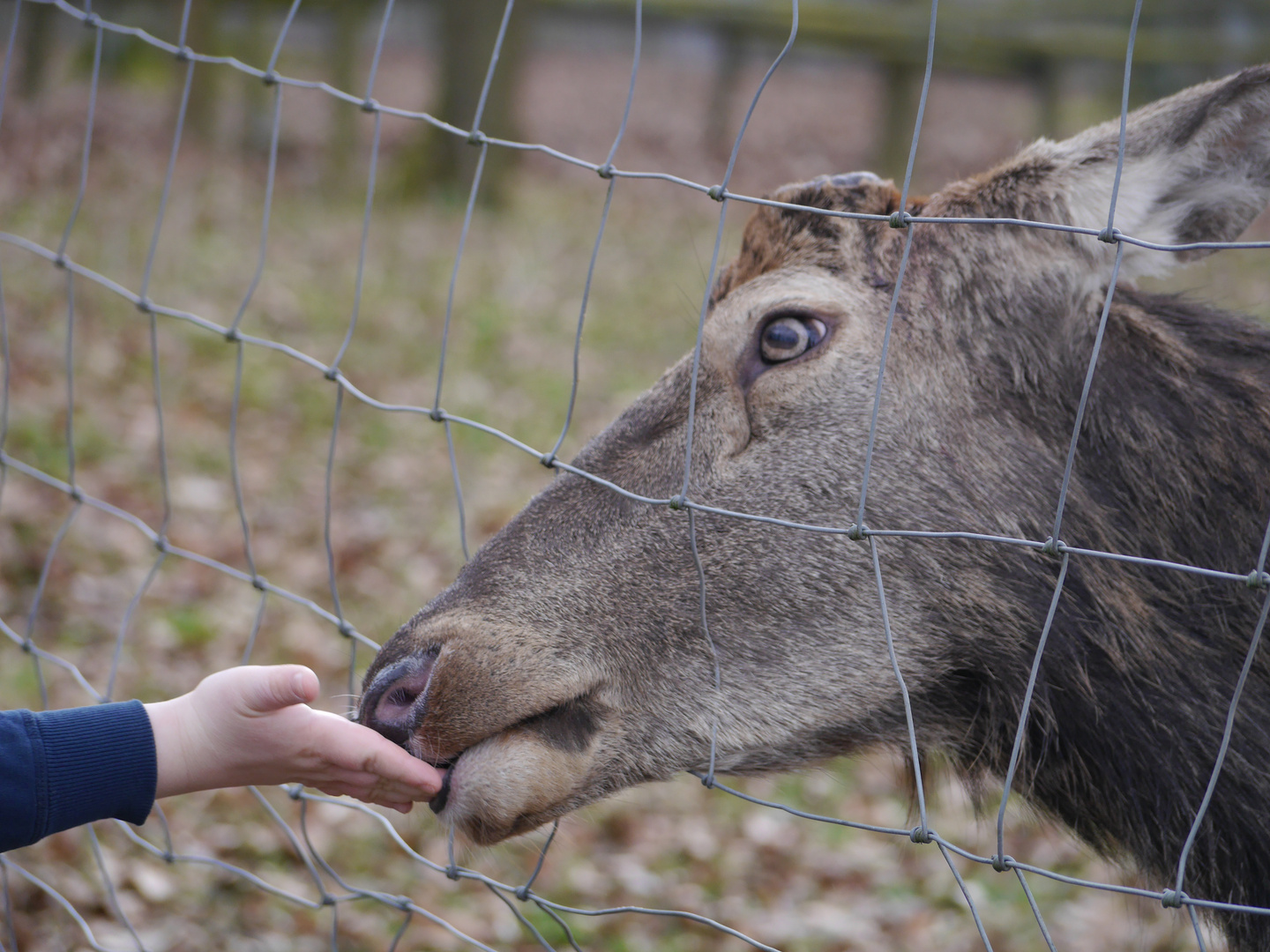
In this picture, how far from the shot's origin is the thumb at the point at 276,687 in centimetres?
186

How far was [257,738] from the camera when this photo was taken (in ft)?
6.41

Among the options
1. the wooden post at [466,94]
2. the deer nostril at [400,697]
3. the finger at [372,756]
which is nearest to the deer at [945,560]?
the deer nostril at [400,697]

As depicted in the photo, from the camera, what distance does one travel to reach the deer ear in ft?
7.91

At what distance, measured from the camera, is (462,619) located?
2.32m

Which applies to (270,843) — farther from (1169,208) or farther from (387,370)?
(387,370)

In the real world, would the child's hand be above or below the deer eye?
below

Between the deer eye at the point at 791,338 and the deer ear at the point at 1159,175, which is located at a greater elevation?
the deer ear at the point at 1159,175

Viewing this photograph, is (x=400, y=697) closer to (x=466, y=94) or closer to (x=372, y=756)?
(x=372, y=756)

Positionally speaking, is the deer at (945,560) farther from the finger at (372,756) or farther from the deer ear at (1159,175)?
the finger at (372,756)

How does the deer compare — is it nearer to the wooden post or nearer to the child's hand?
the child's hand

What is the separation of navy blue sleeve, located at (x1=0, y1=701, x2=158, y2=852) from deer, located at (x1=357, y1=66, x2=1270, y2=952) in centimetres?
44

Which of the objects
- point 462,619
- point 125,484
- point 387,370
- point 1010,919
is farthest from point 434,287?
point 462,619

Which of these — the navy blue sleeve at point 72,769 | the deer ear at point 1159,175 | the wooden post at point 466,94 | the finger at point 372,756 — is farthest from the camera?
the wooden post at point 466,94

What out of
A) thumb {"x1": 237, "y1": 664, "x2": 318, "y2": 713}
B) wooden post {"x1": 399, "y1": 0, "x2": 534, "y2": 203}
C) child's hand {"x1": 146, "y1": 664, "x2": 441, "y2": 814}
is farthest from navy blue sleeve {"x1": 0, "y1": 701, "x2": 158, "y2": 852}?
wooden post {"x1": 399, "y1": 0, "x2": 534, "y2": 203}
